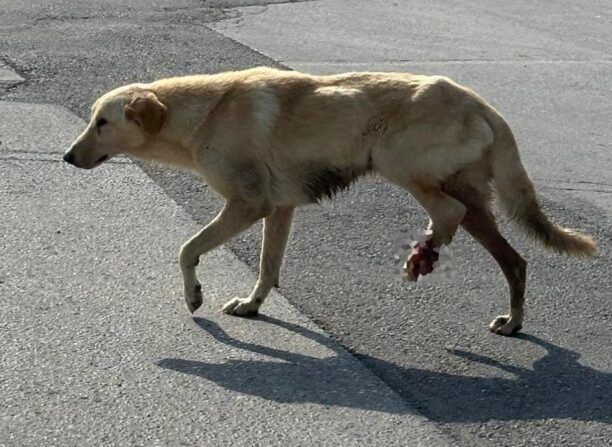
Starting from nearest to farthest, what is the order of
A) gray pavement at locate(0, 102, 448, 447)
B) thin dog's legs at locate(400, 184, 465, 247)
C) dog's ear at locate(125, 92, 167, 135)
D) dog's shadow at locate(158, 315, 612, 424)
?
gray pavement at locate(0, 102, 448, 447), dog's shadow at locate(158, 315, 612, 424), thin dog's legs at locate(400, 184, 465, 247), dog's ear at locate(125, 92, 167, 135)

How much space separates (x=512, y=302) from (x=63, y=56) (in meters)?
5.46

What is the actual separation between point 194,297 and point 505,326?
145cm

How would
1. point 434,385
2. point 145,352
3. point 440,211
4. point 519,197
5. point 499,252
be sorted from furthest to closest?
point 499,252
point 519,197
point 440,211
point 145,352
point 434,385

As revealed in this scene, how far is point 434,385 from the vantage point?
18.2 feet

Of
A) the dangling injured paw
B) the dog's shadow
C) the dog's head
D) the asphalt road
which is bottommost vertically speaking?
the asphalt road

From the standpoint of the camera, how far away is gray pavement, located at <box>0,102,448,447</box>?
505 centimetres

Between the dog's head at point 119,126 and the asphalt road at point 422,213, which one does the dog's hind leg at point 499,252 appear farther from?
the dog's head at point 119,126

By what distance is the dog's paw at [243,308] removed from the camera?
20.4ft

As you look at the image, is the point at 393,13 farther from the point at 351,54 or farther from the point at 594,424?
the point at 594,424

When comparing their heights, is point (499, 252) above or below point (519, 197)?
below

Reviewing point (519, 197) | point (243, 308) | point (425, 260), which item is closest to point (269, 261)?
point (243, 308)

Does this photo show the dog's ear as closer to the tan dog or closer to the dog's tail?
the tan dog

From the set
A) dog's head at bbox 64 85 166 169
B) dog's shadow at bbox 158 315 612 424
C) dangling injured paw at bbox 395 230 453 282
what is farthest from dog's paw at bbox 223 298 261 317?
dog's head at bbox 64 85 166 169

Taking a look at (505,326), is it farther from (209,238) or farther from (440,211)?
(209,238)
